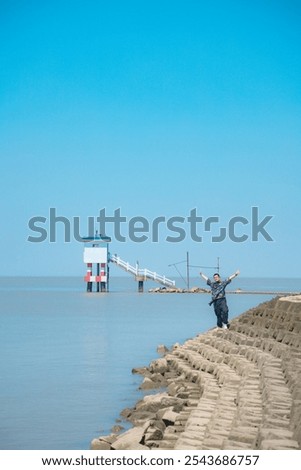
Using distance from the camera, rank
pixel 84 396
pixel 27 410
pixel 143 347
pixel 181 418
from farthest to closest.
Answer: pixel 143 347
pixel 84 396
pixel 27 410
pixel 181 418

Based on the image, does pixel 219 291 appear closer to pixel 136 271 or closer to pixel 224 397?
pixel 224 397

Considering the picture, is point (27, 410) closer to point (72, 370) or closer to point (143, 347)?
point (72, 370)

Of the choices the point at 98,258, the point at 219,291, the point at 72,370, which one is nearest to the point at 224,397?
the point at 219,291

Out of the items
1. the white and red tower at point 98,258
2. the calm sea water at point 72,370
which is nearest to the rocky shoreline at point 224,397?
the calm sea water at point 72,370

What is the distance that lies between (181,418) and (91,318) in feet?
87.1

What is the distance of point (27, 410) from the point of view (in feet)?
40.5

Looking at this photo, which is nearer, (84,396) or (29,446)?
(29,446)

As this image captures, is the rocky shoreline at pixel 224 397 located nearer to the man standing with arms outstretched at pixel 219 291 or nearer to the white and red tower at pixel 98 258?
the man standing with arms outstretched at pixel 219 291

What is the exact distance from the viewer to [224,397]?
362 inches

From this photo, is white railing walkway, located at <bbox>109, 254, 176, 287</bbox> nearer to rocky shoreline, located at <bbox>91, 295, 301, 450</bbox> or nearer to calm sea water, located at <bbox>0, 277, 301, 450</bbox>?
calm sea water, located at <bbox>0, 277, 301, 450</bbox>

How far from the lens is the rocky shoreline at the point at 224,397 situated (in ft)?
23.2

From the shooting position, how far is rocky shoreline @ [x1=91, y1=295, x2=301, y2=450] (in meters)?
7.06

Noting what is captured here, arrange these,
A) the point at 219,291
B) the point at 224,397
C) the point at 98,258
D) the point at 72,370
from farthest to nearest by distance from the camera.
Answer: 1. the point at 98,258
2. the point at 72,370
3. the point at 219,291
4. the point at 224,397
